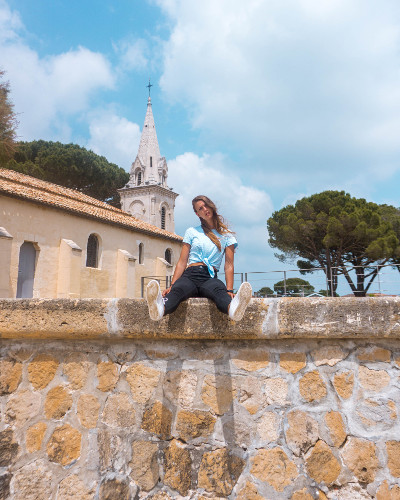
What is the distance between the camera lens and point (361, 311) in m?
2.37

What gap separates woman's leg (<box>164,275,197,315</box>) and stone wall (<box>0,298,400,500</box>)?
0.08m

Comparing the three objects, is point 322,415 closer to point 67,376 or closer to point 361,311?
point 361,311

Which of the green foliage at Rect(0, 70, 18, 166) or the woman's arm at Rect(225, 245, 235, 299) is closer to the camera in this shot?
the woman's arm at Rect(225, 245, 235, 299)

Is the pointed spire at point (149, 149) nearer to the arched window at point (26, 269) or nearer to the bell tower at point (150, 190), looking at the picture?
the bell tower at point (150, 190)

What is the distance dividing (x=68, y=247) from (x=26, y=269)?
2.34 m

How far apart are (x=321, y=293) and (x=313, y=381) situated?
48.6 ft

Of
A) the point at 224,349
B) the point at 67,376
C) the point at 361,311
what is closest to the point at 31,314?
the point at 67,376

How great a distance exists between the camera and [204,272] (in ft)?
8.86

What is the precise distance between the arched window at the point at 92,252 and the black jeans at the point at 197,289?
22.2 m

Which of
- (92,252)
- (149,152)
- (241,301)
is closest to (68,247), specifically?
(92,252)

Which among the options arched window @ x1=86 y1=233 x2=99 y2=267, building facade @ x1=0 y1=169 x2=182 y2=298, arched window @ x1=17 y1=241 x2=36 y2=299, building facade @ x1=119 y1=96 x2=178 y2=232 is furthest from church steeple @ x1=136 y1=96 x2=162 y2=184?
arched window @ x1=17 y1=241 x2=36 y2=299

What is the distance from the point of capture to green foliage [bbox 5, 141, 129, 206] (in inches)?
1556

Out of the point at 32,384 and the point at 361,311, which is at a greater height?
the point at 361,311

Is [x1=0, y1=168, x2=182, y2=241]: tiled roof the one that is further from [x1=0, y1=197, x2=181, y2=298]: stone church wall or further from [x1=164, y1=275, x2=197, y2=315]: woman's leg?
[x1=164, y1=275, x2=197, y2=315]: woman's leg
